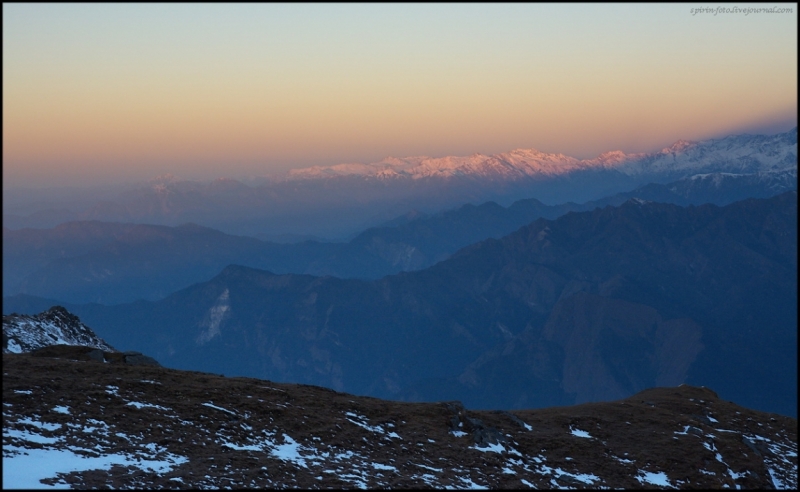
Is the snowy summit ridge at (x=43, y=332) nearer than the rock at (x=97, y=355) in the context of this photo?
No

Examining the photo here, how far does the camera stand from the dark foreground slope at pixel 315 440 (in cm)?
4303

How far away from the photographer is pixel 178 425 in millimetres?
51062

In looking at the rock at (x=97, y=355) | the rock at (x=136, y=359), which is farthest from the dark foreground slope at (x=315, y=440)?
the rock at (x=136, y=359)

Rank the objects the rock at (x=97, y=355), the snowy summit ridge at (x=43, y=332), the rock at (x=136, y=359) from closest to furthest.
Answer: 1. the rock at (x=97, y=355)
2. the rock at (x=136, y=359)
3. the snowy summit ridge at (x=43, y=332)

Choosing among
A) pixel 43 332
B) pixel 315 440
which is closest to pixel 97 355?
pixel 43 332

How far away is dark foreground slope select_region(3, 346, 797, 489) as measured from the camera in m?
43.0

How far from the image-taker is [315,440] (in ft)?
178

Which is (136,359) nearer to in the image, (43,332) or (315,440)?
(315,440)

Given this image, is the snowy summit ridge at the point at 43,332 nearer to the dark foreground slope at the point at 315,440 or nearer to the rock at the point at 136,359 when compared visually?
the dark foreground slope at the point at 315,440

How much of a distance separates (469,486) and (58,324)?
71.9 meters

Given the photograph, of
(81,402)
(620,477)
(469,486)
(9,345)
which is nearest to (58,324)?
(9,345)

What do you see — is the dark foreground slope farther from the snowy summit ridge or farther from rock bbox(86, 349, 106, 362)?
the snowy summit ridge

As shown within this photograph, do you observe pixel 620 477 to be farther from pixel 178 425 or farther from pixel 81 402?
pixel 81 402

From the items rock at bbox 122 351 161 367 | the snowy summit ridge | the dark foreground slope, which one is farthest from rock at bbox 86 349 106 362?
the snowy summit ridge
